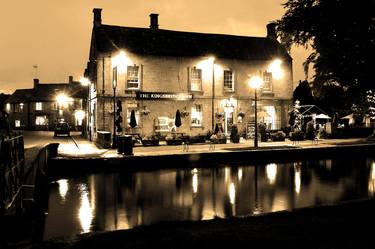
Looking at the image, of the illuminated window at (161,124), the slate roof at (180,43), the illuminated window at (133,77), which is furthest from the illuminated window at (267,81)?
the illuminated window at (133,77)

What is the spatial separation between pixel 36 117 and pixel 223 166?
199 ft

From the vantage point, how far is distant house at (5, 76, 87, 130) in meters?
70.3

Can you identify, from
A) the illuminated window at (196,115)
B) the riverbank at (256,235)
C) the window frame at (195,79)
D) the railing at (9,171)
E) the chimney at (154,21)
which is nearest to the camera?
the riverbank at (256,235)

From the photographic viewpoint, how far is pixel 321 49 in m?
10.7

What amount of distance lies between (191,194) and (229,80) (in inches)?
872

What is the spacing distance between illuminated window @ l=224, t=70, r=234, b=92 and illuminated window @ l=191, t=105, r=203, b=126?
10.4 ft

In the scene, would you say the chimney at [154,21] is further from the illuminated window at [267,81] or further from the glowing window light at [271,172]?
the glowing window light at [271,172]

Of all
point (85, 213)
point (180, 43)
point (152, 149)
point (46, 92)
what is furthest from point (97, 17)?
point (46, 92)

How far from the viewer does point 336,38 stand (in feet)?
33.8

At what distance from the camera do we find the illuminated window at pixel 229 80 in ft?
114

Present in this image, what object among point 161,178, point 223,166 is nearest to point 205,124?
point 223,166

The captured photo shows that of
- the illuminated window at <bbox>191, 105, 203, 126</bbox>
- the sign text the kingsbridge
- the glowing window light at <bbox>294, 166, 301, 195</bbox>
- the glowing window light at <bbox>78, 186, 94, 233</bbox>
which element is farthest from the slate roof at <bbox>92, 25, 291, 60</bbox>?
the glowing window light at <bbox>78, 186, 94, 233</bbox>

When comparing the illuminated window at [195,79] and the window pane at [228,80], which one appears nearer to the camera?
the illuminated window at [195,79]

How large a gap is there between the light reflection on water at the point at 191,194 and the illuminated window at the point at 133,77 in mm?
14347
